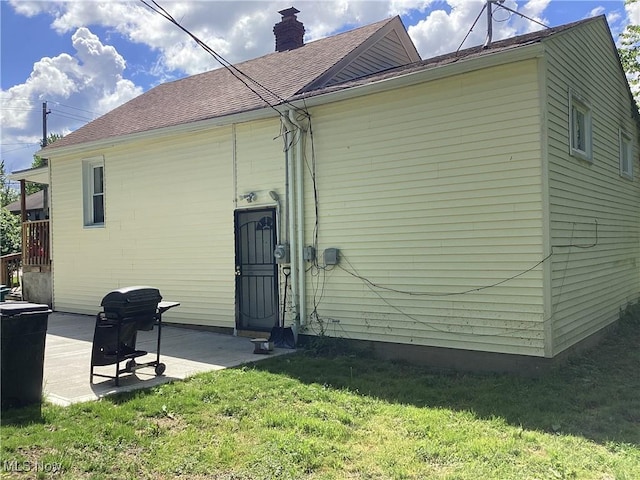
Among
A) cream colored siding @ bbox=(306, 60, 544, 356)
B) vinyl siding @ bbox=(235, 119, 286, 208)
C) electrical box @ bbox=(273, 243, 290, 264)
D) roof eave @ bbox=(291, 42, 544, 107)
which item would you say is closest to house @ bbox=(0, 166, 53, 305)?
vinyl siding @ bbox=(235, 119, 286, 208)

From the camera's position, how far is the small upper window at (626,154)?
9.74 m

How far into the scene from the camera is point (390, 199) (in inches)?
277

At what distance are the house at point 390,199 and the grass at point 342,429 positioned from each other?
38.1 inches

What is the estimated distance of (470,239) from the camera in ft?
21.0

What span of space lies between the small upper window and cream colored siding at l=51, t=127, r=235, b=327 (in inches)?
291

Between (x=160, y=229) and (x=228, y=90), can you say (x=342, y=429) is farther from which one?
(x=228, y=90)

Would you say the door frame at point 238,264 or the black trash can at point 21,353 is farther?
the door frame at point 238,264

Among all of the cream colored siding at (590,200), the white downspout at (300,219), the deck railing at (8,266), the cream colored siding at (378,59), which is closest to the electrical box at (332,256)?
the white downspout at (300,219)

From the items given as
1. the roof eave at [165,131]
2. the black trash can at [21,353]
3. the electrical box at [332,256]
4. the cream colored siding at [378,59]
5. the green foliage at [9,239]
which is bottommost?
the black trash can at [21,353]

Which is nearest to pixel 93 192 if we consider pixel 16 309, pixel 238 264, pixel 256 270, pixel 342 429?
pixel 238 264

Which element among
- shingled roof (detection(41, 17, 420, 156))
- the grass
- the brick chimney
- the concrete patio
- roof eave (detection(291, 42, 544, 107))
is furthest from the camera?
the brick chimney

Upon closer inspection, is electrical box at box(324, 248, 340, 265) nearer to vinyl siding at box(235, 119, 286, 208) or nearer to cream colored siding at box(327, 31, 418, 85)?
vinyl siding at box(235, 119, 286, 208)

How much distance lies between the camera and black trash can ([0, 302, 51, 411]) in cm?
440

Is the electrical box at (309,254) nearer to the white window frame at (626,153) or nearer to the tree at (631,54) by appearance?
the white window frame at (626,153)
